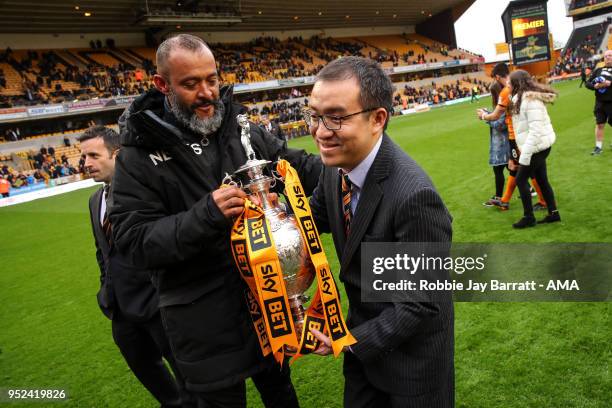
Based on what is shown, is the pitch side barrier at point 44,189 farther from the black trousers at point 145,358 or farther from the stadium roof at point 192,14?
the black trousers at point 145,358

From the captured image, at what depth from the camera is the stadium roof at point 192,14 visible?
28.8 m

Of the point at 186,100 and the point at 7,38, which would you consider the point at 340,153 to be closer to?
the point at 186,100

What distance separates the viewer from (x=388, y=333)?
5.16 feet

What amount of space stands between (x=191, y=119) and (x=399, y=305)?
124cm

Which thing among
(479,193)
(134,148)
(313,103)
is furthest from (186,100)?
(479,193)

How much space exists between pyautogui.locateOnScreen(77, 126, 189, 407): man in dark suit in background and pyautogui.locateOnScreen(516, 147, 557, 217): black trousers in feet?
15.1

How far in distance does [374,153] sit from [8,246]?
38.2 feet

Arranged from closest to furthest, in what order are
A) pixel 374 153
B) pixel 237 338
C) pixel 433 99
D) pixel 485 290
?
pixel 374 153 < pixel 237 338 < pixel 485 290 < pixel 433 99

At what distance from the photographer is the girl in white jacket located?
5.12 meters

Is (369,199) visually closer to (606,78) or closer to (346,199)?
(346,199)

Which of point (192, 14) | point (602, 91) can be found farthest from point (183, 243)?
point (192, 14)

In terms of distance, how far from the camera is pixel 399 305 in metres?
1.56

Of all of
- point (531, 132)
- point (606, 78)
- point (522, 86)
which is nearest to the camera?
point (531, 132)

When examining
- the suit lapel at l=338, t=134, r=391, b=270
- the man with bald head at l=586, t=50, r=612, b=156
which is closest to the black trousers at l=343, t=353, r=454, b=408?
the suit lapel at l=338, t=134, r=391, b=270
